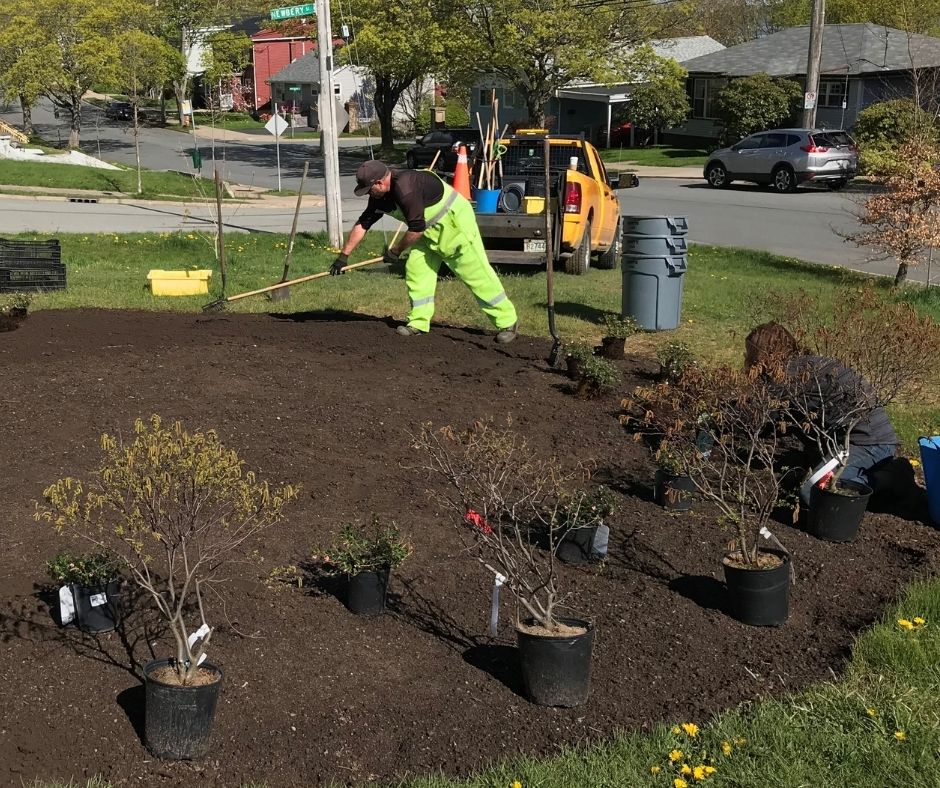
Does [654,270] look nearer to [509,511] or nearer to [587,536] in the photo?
[587,536]

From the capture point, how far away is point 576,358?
831 cm

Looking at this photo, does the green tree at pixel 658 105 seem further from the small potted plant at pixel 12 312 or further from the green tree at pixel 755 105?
the small potted plant at pixel 12 312

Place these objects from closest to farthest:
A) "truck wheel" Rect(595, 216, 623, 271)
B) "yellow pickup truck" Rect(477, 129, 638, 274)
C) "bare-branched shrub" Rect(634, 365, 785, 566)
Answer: "bare-branched shrub" Rect(634, 365, 785, 566), "yellow pickup truck" Rect(477, 129, 638, 274), "truck wheel" Rect(595, 216, 623, 271)

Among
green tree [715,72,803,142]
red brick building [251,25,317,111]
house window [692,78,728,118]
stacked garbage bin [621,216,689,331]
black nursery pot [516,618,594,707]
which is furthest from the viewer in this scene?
red brick building [251,25,317,111]

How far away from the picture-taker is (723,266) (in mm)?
15703

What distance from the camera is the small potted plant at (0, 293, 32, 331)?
977 centimetres

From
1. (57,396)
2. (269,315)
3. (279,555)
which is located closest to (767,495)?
(279,555)

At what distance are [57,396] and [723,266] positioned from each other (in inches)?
412

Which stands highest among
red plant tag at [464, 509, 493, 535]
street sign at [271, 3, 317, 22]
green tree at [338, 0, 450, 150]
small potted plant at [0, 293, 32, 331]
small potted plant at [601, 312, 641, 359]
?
green tree at [338, 0, 450, 150]

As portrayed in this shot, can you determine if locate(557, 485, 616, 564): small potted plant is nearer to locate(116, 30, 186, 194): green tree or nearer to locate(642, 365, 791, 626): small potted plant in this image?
locate(642, 365, 791, 626): small potted plant

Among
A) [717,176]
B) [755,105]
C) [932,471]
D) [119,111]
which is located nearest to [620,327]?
[932,471]

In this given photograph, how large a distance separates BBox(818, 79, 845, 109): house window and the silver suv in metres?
12.4

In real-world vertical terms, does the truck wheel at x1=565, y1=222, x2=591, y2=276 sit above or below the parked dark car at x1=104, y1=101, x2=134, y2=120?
below

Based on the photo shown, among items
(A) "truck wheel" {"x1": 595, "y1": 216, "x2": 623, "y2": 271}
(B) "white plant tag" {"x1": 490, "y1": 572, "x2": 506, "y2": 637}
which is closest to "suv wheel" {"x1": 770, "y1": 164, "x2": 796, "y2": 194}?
(A) "truck wheel" {"x1": 595, "y1": 216, "x2": 623, "y2": 271}
